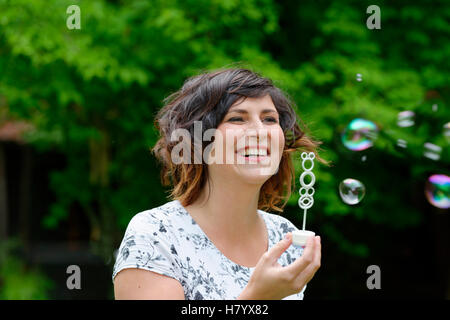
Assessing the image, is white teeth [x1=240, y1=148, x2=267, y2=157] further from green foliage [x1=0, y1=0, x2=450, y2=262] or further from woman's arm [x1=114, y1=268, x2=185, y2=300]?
green foliage [x1=0, y1=0, x2=450, y2=262]

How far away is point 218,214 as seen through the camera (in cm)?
181

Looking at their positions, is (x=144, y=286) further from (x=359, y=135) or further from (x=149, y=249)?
(x=359, y=135)

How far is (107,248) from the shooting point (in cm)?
574

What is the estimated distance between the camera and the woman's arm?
152 centimetres

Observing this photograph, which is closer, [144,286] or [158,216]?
[144,286]

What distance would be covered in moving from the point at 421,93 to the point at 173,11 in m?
2.02

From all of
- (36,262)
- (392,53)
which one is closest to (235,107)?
(392,53)

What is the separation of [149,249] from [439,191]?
2403mm

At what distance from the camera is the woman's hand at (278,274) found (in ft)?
4.72

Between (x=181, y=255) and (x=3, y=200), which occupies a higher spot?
(x=181, y=255)

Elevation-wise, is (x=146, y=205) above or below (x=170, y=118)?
below

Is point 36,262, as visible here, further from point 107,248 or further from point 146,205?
point 146,205

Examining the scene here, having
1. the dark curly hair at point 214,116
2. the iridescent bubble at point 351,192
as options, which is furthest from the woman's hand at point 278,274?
the iridescent bubble at point 351,192

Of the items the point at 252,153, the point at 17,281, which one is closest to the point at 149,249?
the point at 252,153
